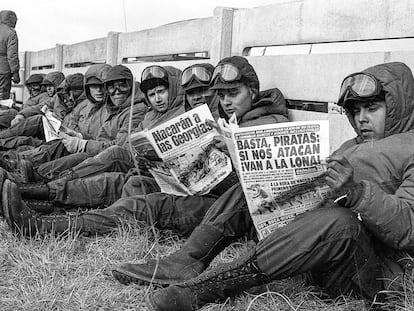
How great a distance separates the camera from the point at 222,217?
10.2ft

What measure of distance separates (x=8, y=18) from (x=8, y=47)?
0.63m

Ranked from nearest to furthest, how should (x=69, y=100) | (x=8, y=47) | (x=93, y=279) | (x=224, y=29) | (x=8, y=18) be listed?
(x=93, y=279)
(x=224, y=29)
(x=69, y=100)
(x=8, y=47)
(x=8, y=18)

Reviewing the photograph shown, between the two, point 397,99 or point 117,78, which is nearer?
point 397,99

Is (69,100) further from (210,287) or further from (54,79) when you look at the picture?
(210,287)

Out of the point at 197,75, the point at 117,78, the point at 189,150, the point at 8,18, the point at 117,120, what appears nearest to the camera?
the point at 189,150

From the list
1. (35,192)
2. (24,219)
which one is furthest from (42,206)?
(24,219)

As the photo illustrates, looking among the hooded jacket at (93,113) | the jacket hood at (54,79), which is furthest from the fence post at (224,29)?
the jacket hood at (54,79)

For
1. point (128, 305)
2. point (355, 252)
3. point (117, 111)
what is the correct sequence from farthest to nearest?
point (117, 111)
point (128, 305)
point (355, 252)

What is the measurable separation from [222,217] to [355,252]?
0.86 meters

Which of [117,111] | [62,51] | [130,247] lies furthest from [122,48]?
[130,247]

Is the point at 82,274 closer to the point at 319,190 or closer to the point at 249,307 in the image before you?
the point at 249,307

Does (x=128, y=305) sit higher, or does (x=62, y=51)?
(x=62, y=51)

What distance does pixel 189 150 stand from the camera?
3461mm

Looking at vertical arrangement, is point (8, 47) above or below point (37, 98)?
above
